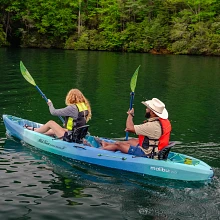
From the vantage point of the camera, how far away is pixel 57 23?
5703 centimetres

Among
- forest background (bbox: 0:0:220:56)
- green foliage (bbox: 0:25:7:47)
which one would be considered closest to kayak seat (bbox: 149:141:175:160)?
forest background (bbox: 0:0:220:56)

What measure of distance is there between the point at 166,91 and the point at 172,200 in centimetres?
1394

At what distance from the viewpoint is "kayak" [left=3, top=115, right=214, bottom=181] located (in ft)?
28.2

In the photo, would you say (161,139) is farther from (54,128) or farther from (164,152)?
(54,128)

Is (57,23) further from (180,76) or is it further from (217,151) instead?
(217,151)

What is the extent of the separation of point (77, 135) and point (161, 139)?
222 cm

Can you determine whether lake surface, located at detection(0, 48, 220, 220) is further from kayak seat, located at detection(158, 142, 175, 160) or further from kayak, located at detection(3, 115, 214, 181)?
kayak seat, located at detection(158, 142, 175, 160)

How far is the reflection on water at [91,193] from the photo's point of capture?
700cm

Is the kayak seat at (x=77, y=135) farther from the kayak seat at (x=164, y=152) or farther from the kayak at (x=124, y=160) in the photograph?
the kayak seat at (x=164, y=152)

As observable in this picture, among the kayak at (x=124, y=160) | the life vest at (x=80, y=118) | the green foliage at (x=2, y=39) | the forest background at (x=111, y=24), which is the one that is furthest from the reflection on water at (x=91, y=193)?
the green foliage at (x=2, y=39)

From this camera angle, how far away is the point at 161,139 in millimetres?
8609

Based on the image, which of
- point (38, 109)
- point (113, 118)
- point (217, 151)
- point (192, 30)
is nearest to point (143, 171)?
point (217, 151)

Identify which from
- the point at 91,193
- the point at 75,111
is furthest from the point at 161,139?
the point at 75,111

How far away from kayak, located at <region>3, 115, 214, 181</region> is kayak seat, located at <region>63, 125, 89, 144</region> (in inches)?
5.4
